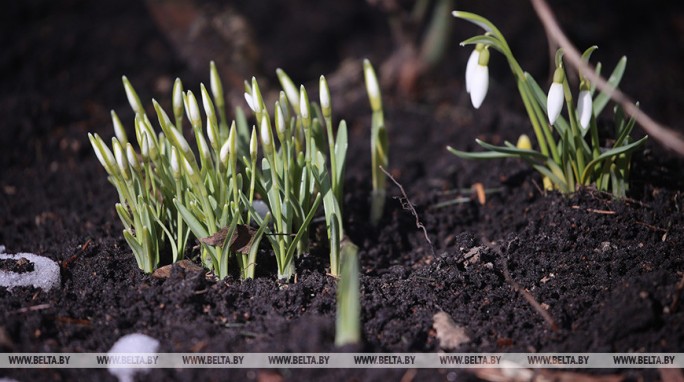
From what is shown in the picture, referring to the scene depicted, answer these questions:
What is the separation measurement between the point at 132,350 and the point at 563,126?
138cm

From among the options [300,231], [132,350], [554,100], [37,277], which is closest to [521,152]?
[554,100]

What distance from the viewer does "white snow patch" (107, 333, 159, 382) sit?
1.65 meters

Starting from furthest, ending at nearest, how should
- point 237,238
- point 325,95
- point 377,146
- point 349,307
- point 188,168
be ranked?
point 377,146, point 325,95, point 237,238, point 188,168, point 349,307

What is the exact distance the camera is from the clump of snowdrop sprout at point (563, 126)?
198 centimetres

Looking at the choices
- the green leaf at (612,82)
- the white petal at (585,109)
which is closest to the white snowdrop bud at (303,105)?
the white petal at (585,109)

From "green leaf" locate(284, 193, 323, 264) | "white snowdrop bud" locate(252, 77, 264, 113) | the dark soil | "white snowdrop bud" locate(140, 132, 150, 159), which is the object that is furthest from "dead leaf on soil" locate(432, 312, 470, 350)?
"white snowdrop bud" locate(140, 132, 150, 159)

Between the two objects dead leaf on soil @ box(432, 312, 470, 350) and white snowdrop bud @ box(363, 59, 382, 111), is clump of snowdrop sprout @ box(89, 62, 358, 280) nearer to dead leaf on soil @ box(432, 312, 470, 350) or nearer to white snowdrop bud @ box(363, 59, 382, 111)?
white snowdrop bud @ box(363, 59, 382, 111)

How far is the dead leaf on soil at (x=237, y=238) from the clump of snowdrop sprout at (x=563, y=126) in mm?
662

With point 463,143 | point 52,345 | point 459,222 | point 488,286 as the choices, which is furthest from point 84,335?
point 463,143

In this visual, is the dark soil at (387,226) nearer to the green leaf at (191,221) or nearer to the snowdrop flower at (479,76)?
the green leaf at (191,221)

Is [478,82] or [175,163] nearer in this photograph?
[175,163]

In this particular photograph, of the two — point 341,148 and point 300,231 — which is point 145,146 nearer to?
point 300,231

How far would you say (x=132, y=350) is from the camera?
66.4 inches

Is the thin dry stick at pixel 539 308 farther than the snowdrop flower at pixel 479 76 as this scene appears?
No
